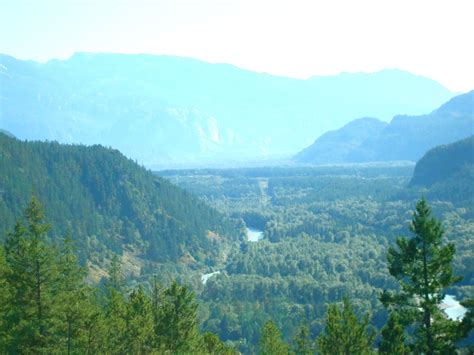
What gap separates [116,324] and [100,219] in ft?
467

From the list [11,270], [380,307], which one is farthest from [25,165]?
[11,270]

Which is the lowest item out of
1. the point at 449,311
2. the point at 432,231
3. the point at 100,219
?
the point at 449,311

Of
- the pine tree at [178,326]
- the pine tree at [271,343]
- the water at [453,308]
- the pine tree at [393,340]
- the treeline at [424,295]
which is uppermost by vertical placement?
the treeline at [424,295]

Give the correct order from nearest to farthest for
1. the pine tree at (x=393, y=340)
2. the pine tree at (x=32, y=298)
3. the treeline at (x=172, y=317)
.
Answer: the treeline at (x=172, y=317), the pine tree at (x=393, y=340), the pine tree at (x=32, y=298)

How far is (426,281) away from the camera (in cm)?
4275

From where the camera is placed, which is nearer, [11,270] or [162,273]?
[11,270]

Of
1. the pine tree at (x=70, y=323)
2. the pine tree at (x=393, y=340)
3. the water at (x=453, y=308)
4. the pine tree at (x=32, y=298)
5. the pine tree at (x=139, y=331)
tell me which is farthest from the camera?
the water at (x=453, y=308)

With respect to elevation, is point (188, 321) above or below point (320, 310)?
above

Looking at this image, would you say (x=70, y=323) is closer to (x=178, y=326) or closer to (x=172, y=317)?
(x=172, y=317)

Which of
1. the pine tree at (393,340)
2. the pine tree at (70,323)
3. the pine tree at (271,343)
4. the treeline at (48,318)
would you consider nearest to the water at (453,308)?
the pine tree at (271,343)

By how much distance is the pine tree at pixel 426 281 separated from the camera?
42.0 metres

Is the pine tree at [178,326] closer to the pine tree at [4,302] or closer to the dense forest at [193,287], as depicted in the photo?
the dense forest at [193,287]

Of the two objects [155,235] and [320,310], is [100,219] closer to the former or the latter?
[155,235]

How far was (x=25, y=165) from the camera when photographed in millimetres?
193250
